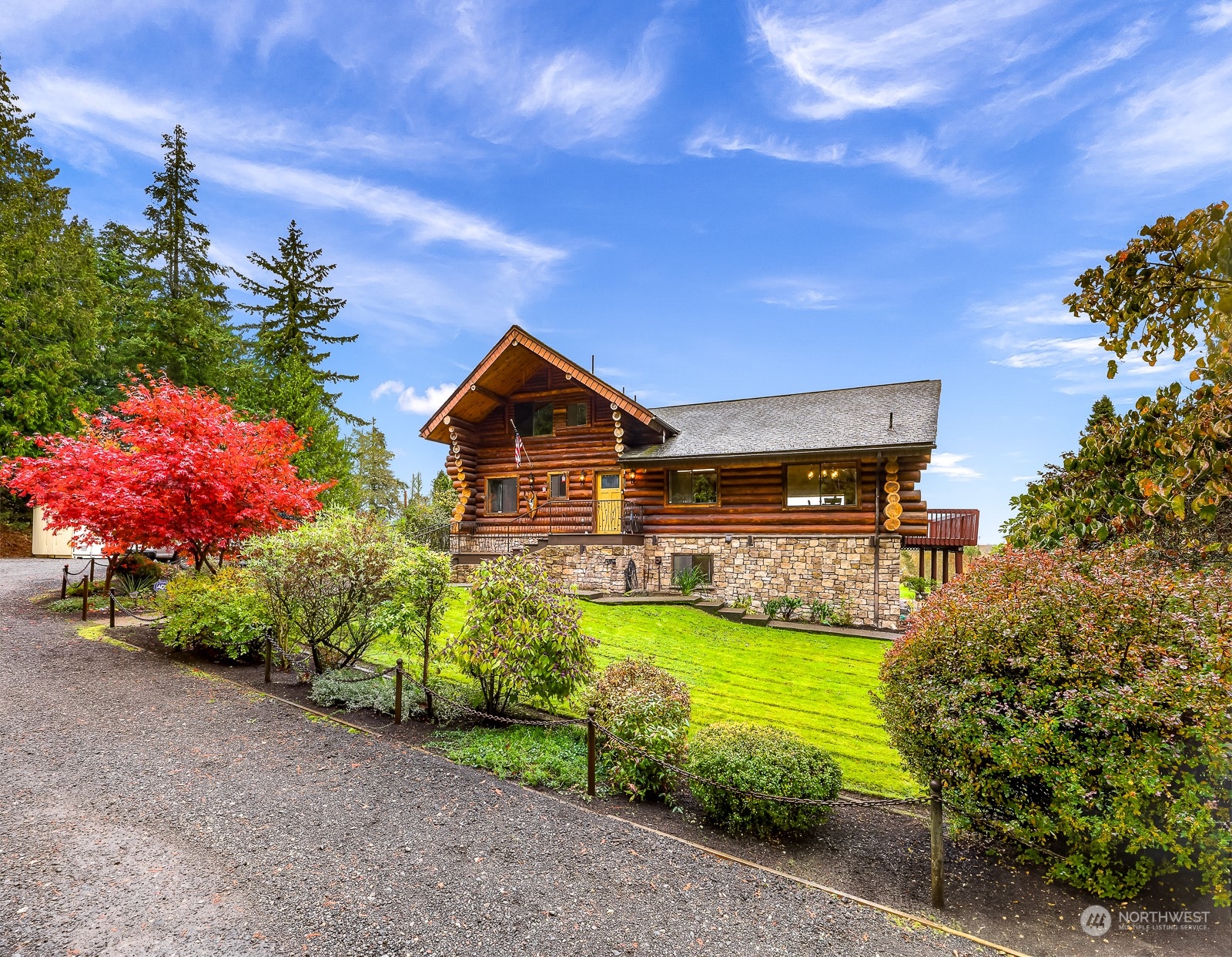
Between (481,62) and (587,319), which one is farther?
(587,319)

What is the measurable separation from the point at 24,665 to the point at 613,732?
1041 centimetres

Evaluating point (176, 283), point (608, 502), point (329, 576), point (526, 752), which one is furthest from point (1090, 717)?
point (176, 283)

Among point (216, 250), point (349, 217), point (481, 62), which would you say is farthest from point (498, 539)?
point (216, 250)

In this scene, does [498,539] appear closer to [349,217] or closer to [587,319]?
[349,217]

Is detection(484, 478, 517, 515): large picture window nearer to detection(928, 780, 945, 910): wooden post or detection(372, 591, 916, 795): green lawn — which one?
detection(372, 591, 916, 795): green lawn

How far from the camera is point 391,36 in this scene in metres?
12.7

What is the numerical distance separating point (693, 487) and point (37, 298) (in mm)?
28331

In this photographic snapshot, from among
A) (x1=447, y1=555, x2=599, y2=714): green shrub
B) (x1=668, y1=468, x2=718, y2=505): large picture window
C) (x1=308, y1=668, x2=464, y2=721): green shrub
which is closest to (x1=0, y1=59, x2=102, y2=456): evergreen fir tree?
(x1=308, y1=668, x2=464, y2=721): green shrub

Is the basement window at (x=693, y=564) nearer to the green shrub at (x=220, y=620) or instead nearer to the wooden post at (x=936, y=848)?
the green shrub at (x=220, y=620)

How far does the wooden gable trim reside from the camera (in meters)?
18.5

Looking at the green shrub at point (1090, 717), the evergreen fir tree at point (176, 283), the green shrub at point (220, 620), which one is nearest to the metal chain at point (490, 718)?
the green shrub at point (220, 620)

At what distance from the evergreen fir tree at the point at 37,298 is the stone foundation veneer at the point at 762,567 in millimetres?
19646

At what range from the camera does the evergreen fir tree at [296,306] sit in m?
30.3

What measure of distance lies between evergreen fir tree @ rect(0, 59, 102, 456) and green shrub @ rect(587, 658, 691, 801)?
28.0m
